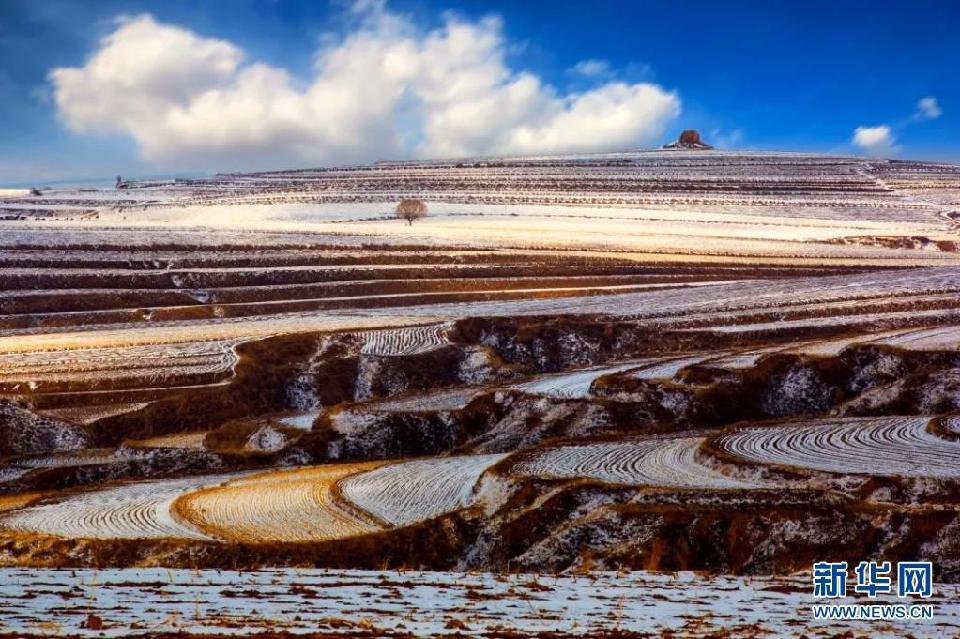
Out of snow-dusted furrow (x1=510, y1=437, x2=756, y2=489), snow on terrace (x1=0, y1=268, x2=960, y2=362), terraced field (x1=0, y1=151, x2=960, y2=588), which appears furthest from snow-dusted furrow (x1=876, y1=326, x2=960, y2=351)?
snow-dusted furrow (x1=510, y1=437, x2=756, y2=489)

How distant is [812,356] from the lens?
144 feet

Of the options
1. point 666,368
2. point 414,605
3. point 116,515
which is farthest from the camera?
point 666,368

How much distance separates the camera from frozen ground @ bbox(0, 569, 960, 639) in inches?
475

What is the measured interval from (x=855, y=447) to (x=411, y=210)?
80.7 meters

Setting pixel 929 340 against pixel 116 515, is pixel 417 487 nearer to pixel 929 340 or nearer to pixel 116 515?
pixel 116 515

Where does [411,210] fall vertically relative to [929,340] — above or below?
above

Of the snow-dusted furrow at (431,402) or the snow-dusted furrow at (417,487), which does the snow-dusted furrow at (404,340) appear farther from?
the snow-dusted furrow at (417,487)

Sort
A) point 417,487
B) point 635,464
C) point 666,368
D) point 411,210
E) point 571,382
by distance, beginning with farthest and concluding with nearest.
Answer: point 411,210, point 666,368, point 571,382, point 635,464, point 417,487

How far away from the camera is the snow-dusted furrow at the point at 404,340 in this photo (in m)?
49.6

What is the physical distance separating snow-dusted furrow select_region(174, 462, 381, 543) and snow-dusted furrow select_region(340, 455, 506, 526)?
2.37ft

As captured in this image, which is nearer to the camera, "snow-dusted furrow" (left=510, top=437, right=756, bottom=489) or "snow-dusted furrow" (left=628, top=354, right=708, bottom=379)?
"snow-dusted furrow" (left=510, top=437, right=756, bottom=489)

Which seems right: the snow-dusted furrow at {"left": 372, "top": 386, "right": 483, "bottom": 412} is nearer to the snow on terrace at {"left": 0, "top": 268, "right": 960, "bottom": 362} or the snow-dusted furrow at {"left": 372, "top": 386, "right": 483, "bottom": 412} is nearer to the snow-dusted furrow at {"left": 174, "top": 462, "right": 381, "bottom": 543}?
the snow-dusted furrow at {"left": 174, "top": 462, "right": 381, "bottom": 543}

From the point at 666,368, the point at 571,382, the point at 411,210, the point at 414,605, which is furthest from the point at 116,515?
the point at 411,210

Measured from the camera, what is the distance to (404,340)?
170ft
